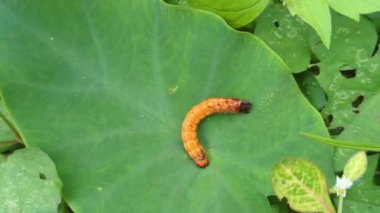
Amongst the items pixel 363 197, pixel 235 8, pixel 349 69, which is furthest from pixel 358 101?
pixel 235 8

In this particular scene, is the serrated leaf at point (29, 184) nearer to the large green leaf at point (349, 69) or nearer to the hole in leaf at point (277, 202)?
the hole in leaf at point (277, 202)

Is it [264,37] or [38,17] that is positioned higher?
[38,17]

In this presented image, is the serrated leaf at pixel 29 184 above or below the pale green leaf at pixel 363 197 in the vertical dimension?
above

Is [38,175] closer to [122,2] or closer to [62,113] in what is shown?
[62,113]

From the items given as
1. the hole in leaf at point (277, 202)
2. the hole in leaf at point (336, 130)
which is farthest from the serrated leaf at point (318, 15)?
the hole in leaf at point (277, 202)

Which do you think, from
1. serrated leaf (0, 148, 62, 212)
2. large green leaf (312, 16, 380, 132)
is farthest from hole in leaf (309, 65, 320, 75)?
serrated leaf (0, 148, 62, 212)

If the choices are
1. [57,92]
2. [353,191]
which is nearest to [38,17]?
[57,92]
